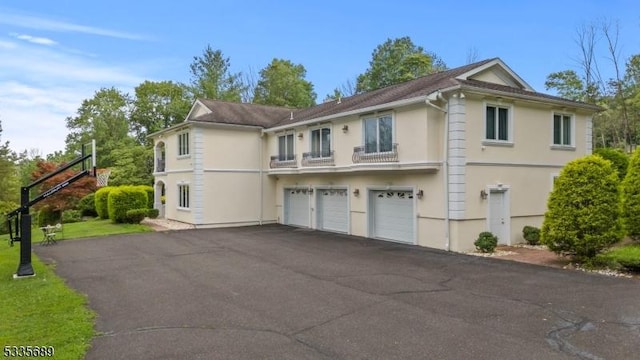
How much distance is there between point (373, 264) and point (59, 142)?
168 ft

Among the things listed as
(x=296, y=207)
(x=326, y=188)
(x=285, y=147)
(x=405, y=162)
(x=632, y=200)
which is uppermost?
(x=285, y=147)

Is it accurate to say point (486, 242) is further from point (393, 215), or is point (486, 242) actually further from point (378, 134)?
point (378, 134)

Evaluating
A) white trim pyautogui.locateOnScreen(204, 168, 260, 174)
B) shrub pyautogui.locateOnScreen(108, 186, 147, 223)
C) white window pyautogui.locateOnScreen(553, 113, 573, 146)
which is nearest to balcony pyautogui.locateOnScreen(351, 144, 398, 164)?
white window pyautogui.locateOnScreen(553, 113, 573, 146)

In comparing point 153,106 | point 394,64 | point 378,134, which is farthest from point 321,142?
point 153,106

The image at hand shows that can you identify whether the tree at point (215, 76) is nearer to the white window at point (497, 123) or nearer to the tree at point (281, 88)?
the tree at point (281, 88)

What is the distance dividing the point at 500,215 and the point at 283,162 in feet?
35.0

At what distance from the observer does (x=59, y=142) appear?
50938mm

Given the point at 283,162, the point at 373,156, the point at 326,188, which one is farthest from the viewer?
the point at 283,162

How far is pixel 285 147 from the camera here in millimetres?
21656

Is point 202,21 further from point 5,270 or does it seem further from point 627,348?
point 627,348

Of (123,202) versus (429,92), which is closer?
(429,92)

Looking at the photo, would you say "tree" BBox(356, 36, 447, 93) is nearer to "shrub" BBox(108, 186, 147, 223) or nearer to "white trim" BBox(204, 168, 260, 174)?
"white trim" BBox(204, 168, 260, 174)

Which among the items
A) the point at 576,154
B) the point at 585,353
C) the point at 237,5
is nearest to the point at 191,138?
the point at 237,5

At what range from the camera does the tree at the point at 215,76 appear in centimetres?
4381
